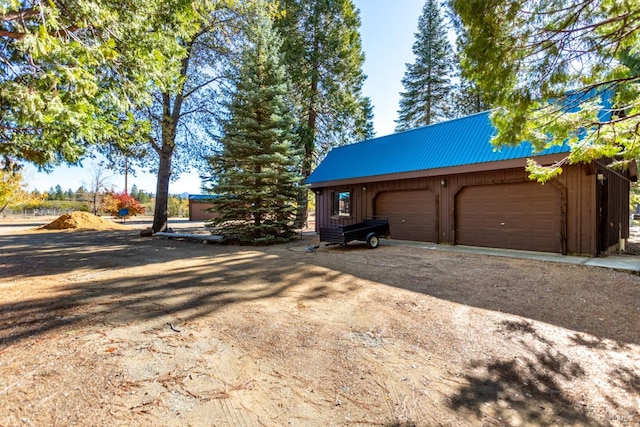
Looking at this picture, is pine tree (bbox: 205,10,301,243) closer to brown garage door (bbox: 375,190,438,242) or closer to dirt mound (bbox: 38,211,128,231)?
brown garage door (bbox: 375,190,438,242)

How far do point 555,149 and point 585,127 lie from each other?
163 inches

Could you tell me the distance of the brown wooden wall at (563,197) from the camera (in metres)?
7.66

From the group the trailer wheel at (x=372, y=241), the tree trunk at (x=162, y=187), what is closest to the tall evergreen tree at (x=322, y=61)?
the tree trunk at (x=162, y=187)

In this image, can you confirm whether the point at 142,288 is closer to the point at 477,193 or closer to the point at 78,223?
the point at 477,193

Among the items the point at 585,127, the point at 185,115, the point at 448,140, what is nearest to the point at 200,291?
the point at 585,127

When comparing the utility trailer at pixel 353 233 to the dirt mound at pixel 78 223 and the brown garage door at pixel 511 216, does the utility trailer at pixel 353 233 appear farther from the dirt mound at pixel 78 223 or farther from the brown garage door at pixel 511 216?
the dirt mound at pixel 78 223

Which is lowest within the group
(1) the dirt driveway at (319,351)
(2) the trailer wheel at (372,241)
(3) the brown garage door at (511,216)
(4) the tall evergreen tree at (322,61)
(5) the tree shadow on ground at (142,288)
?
(1) the dirt driveway at (319,351)

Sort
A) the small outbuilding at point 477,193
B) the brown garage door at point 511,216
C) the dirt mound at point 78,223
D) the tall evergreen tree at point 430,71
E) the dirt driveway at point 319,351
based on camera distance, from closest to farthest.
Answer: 1. the dirt driveway at point 319,351
2. the small outbuilding at point 477,193
3. the brown garage door at point 511,216
4. the dirt mound at point 78,223
5. the tall evergreen tree at point 430,71

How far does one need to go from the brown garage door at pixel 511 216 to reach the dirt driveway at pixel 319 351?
10.3 ft

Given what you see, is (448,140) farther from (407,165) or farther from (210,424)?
(210,424)

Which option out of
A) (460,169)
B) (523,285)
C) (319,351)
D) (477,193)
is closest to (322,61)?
(460,169)

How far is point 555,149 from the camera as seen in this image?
7730 millimetres

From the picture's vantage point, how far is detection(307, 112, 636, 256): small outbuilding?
25.9 ft

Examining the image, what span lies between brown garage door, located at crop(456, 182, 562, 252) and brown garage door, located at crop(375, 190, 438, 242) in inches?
38.5
